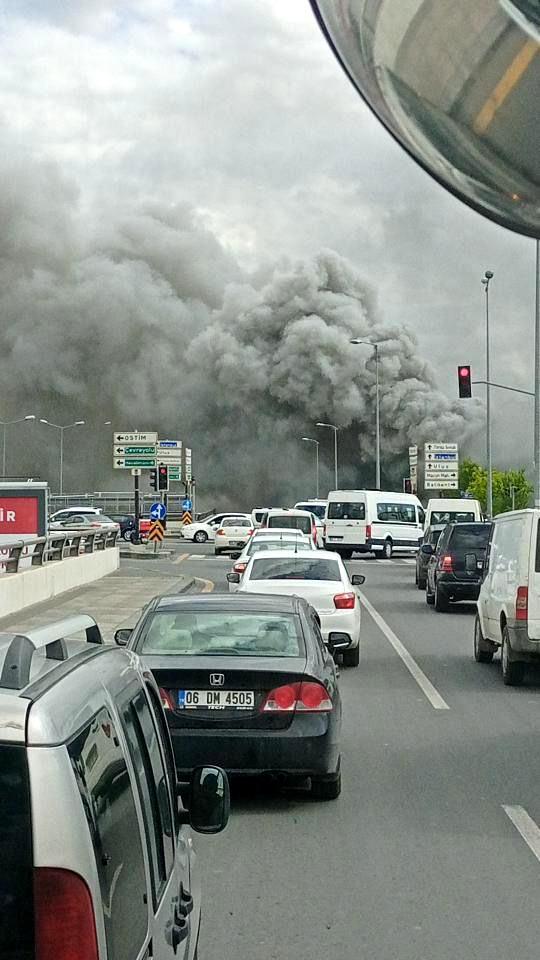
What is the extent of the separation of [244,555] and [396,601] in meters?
3.43

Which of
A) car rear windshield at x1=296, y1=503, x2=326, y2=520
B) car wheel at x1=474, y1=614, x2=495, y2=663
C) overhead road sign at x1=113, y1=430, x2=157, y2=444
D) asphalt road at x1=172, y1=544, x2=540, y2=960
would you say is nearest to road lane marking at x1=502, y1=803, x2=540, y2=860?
asphalt road at x1=172, y1=544, x2=540, y2=960

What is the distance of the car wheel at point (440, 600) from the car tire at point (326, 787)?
1614 cm

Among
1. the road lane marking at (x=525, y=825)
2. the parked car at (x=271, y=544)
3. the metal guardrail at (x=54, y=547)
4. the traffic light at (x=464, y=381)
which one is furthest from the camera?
the traffic light at (x=464, y=381)

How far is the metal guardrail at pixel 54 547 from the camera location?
79.2 feet

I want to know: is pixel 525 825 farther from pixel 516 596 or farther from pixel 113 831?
pixel 516 596

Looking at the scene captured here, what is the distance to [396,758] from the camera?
31.4 ft

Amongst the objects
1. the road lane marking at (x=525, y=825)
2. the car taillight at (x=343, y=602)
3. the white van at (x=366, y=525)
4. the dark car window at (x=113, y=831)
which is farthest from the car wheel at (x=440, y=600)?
the white van at (x=366, y=525)

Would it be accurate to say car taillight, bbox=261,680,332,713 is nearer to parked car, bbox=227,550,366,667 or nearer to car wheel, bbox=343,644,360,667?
parked car, bbox=227,550,366,667

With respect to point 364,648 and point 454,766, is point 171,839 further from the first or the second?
point 364,648

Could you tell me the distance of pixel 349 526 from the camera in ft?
159

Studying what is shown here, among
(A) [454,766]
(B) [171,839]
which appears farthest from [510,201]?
(A) [454,766]

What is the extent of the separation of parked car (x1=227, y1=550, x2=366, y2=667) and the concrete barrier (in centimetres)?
647

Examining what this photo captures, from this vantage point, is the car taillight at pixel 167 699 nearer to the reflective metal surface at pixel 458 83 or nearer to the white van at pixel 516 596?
the white van at pixel 516 596

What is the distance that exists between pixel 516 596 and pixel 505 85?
11371 millimetres
